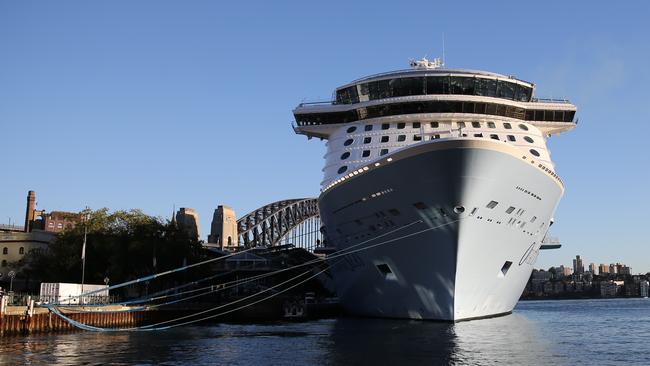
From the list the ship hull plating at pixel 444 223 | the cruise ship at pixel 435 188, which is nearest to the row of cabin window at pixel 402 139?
the cruise ship at pixel 435 188

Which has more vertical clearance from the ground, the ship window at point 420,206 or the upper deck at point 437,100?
the upper deck at point 437,100

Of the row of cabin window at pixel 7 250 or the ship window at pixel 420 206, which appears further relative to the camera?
the row of cabin window at pixel 7 250

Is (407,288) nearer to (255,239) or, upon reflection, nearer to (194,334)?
(194,334)

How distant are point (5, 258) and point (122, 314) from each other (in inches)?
1553

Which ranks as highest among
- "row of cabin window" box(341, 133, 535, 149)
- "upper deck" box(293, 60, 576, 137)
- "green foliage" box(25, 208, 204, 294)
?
"upper deck" box(293, 60, 576, 137)

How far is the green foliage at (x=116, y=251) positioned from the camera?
5066 centimetres

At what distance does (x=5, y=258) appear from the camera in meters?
71.0

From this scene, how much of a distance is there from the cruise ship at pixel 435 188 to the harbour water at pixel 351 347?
2.06 m

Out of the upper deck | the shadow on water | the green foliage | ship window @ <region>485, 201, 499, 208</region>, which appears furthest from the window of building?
the green foliage

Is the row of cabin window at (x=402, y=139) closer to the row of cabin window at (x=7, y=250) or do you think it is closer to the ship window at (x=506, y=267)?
the ship window at (x=506, y=267)

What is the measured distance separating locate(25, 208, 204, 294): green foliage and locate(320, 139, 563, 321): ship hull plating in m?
23.5

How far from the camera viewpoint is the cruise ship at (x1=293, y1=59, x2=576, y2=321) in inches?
1069

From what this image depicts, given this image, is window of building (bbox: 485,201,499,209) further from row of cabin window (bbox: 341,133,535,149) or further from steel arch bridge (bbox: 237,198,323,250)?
steel arch bridge (bbox: 237,198,323,250)

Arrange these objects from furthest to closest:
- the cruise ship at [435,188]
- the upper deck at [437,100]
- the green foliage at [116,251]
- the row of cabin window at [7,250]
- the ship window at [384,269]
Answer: the row of cabin window at [7,250] → the green foliage at [116,251] → the upper deck at [437,100] → the ship window at [384,269] → the cruise ship at [435,188]
